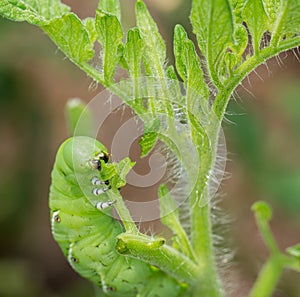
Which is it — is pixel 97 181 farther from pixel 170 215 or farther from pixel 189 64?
pixel 189 64

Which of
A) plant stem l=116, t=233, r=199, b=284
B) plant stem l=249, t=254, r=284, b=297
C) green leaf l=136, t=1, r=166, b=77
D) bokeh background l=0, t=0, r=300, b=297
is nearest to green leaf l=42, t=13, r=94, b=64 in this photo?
green leaf l=136, t=1, r=166, b=77

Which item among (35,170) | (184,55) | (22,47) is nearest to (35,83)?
(22,47)

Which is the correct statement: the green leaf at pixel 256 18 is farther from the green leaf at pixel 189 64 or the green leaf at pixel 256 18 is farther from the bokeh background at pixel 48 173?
the bokeh background at pixel 48 173

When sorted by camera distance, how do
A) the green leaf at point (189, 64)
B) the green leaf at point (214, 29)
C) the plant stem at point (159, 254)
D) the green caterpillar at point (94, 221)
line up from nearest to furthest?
the green leaf at point (214, 29) → the green leaf at point (189, 64) → the plant stem at point (159, 254) → the green caterpillar at point (94, 221)

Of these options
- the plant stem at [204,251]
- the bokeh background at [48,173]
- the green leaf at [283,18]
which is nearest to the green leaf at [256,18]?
the green leaf at [283,18]

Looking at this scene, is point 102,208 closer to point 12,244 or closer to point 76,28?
point 76,28

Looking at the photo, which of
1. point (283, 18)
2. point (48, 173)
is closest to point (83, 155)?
point (283, 18)
